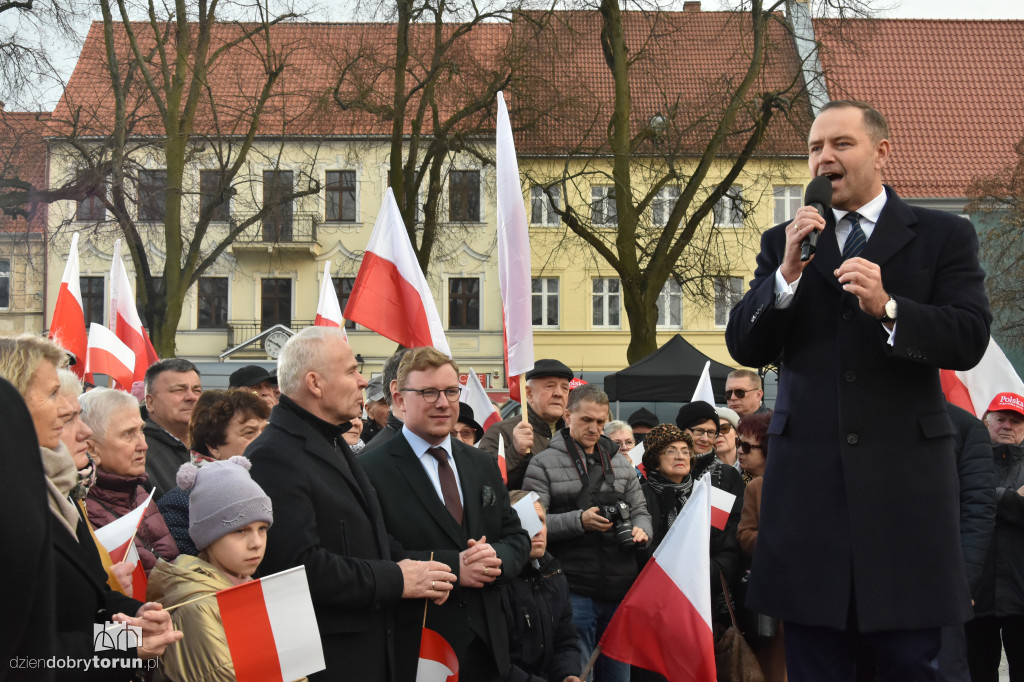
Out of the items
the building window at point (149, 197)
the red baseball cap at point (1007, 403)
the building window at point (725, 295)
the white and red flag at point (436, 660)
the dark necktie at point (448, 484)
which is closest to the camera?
the white and red flag at point (436, 660)

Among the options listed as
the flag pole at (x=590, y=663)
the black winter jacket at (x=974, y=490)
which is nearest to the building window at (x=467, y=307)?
the black winter jacket at (x=974, y=490)

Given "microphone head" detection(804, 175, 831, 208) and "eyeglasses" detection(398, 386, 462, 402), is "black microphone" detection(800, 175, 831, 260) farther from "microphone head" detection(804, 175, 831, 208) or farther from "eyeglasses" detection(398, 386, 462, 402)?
"eyeglasses" detection(398, 386, 462, 402)

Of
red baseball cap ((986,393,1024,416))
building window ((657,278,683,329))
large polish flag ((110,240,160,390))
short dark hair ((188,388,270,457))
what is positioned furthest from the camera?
building window ((657,278,683,329))

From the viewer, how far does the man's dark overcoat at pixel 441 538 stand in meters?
4.27

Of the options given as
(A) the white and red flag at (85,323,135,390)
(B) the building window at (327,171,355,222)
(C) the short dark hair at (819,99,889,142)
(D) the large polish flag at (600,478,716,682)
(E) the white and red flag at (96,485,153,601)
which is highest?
(B) the building window at (327,171,355,222)

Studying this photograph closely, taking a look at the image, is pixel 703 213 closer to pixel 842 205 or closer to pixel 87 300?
pixel 842 205

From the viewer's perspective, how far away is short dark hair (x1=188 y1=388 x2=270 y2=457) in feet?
16.9

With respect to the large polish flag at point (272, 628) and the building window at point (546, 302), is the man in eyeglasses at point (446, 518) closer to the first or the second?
the large polish flag at point (272, 628)

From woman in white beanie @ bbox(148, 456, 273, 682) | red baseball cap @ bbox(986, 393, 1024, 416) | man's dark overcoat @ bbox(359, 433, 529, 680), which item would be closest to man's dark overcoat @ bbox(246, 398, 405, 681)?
woman in white beanie @ bbox(148, 456, 273, 682)

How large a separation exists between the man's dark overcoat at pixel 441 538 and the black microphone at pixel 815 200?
1.98 meters

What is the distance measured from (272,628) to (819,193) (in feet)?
6.93

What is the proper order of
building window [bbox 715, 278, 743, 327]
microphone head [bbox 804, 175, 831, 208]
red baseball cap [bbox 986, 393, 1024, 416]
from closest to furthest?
1. microphone head [bbox 804, 175, 831, 208]
2. red baseball cap [bbox 986, 393, 1024, 416]
3. building window [bbox 715, 278, 743, 327]

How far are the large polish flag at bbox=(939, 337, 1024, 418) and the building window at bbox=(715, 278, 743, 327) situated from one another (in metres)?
3.87

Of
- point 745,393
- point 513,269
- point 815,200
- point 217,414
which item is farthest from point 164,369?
point 745,393
